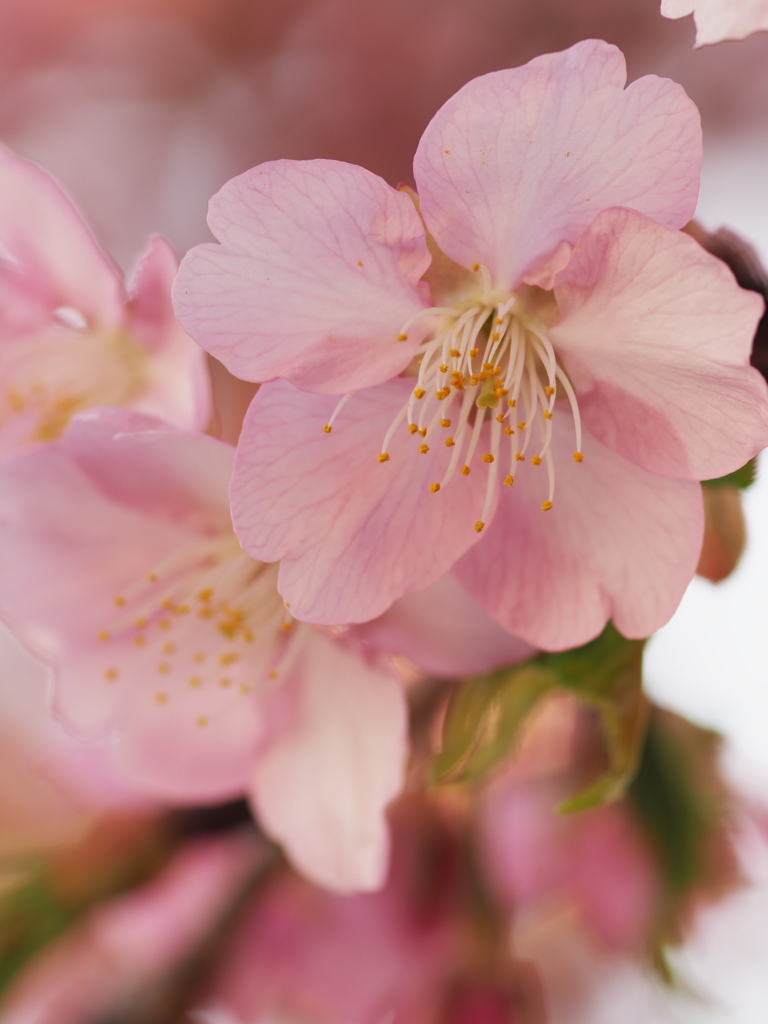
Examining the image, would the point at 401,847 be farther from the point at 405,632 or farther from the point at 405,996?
the point at 405,632

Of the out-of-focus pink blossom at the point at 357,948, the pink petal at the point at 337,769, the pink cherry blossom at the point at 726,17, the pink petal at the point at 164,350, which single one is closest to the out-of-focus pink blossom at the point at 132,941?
the out-of-focus pink blossom at the point at 357,948

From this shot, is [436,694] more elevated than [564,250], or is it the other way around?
[564,250]

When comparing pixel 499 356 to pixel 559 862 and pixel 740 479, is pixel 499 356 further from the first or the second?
pixel 559 862

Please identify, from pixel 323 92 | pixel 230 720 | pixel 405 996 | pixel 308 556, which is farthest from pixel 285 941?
pixel 323 92

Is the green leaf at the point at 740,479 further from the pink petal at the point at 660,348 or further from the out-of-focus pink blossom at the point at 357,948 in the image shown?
the out-of-focus pink blossom at the point at 357,948

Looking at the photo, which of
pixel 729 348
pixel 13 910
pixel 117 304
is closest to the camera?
pixel 729 348

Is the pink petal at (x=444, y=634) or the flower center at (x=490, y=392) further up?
the flower center at (x=490, y=392)

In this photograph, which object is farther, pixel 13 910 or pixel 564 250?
pixel 13 910
